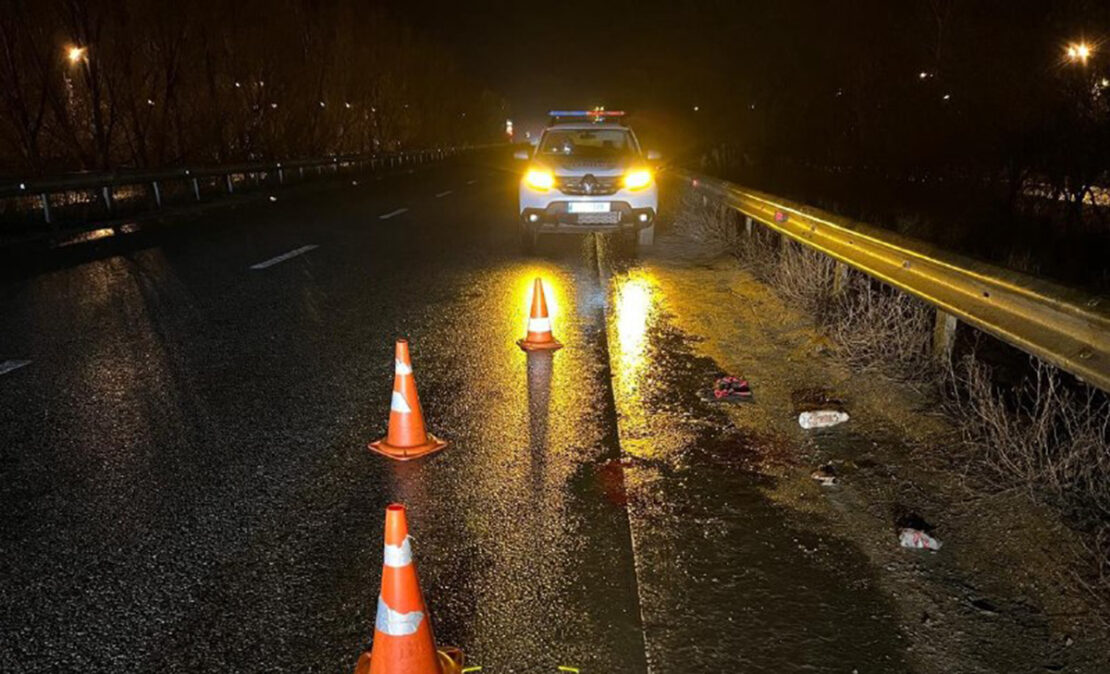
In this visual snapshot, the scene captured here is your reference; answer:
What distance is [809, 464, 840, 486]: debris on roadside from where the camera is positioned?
386cm

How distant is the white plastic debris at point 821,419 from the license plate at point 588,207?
22.6ft

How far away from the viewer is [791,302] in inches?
297

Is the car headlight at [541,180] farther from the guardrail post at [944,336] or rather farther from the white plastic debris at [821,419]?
the white plastic debris at [821,419]

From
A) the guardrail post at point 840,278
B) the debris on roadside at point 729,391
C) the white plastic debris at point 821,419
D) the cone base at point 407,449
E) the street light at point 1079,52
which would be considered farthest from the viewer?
the street light at point 1079,52

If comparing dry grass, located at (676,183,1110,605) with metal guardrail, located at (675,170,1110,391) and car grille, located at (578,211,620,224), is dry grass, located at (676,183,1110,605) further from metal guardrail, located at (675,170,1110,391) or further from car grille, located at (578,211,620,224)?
car grille, located at (578,211,620,224)

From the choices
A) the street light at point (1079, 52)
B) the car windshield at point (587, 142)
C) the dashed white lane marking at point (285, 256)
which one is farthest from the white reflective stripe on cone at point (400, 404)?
the street light at point (1079, 52)

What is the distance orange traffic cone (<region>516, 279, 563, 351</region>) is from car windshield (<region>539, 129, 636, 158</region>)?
600cm

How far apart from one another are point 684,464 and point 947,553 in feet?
4.26

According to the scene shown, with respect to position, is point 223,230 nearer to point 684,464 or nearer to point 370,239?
point 370,239

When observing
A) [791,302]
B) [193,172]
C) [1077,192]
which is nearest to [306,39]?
[193,172]

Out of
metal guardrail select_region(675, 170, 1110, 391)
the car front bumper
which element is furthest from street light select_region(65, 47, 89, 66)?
metal guardrail select_region(675, 170, 1110, 391)

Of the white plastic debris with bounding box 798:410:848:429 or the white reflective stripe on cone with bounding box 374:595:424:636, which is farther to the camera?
the white plastic debris with bounding box 798:410:848:429

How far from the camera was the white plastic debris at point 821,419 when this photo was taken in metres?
4.59

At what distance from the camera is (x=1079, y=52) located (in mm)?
17312
